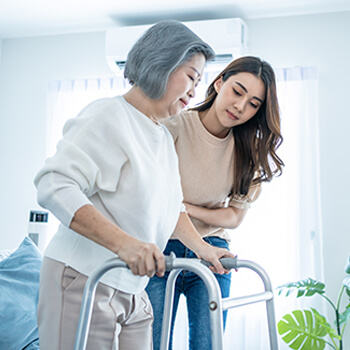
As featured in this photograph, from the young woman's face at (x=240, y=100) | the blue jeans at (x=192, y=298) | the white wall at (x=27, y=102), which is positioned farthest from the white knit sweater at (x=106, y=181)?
the white wall at (x=27, y=102)

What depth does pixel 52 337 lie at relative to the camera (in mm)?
1092

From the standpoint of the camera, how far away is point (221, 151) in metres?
1.82

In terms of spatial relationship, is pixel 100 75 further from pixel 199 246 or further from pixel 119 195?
pixel 119 195

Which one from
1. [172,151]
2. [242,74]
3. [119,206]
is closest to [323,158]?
[242,74]

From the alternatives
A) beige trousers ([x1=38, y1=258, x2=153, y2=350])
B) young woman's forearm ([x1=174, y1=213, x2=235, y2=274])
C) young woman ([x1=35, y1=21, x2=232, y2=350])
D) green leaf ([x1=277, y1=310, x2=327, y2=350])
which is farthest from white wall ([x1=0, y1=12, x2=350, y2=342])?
beige trousers ([x1=38, y1=258, x2=153, y2=350])

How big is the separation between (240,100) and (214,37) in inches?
73.6

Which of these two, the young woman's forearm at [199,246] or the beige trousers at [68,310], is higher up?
the young woman's forearm at [199,246]

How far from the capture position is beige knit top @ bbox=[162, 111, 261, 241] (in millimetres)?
1780

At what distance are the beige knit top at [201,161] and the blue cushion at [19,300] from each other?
0.93 m

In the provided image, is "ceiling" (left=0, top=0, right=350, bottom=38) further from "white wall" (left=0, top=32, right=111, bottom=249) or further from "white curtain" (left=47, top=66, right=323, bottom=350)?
"white curtain" (left=47, top=66, right=323, bottom=350)

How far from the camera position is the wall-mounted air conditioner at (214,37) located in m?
3.45

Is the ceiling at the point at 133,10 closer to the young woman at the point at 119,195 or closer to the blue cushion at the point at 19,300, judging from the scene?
the blue cushion at the point at 19,300

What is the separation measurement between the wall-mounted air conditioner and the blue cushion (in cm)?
174

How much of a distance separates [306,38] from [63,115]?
6.24 ft
